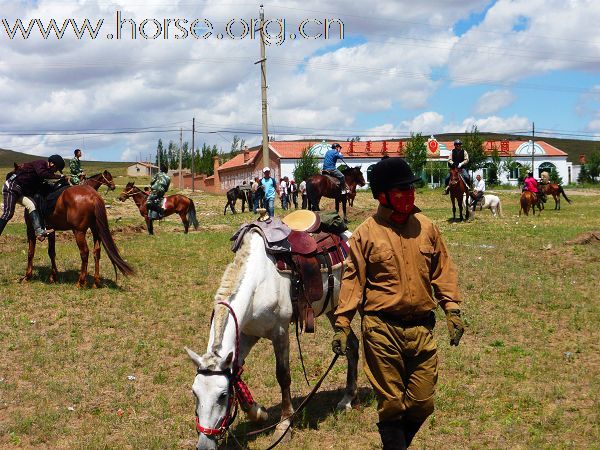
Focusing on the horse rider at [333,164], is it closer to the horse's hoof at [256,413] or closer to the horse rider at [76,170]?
the horse rider at [76,170]

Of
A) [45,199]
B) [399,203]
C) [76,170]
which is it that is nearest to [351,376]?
[399,203]

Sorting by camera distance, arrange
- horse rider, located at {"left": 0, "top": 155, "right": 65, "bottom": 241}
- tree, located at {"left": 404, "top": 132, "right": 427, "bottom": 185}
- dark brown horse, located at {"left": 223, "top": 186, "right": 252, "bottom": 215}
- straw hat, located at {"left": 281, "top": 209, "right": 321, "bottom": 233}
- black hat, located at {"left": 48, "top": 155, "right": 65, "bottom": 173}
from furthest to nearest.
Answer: tree, located at {"left": 404, "top": 132, "right": 427, "bottom": 185}, dark brown horse, located at {"left": 223, "top": 186, "right": 252, "bottom": 215}, black hat, located at {"left": 48, "top": 155, "right": 65, "bottom": 173}, horse rider, located at {"left": 0, "top": 155, "right": 65, "bottom": 241}, straw hat, located at {"left": 281, "top": 209, "right": 321, "bottom": 233}

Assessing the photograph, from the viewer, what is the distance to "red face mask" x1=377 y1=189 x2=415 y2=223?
4828 mm

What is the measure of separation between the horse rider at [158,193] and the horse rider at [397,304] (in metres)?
17.0

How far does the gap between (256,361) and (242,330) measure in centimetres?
297

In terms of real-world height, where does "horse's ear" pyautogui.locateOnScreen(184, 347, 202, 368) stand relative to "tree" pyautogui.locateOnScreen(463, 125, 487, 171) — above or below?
below

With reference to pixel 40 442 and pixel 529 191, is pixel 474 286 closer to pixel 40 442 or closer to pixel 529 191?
pixel 40 442

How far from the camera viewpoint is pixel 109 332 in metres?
9.96

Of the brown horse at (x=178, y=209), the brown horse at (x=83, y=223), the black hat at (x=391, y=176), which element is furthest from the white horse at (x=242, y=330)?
the brown horse at (x=178, y=209)

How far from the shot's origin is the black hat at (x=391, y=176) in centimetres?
487

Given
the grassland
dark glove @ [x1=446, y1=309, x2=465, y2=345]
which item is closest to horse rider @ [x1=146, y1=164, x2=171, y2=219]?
the grassland

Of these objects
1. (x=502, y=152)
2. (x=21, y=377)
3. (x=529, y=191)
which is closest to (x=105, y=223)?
(x=21, y=377)

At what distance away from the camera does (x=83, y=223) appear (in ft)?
41.6

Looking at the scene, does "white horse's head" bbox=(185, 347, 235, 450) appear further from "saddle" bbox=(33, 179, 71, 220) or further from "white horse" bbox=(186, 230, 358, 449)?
"saddle" bbox=(33, 179, 71, 220)
